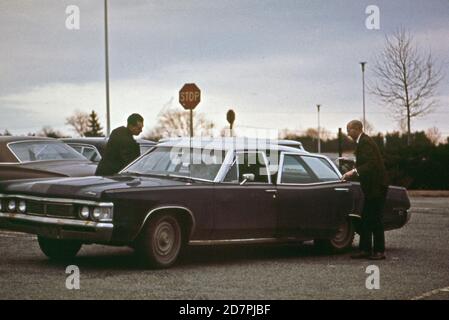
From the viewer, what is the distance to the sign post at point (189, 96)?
83.5 ft

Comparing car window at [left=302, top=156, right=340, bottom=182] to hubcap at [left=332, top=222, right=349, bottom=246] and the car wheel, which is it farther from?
the car wheel

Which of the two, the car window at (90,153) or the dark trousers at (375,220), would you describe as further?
the car window at (90,153)

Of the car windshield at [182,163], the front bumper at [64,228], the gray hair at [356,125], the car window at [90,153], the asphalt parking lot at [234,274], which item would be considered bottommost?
the asphalt parking lot at [234,274]

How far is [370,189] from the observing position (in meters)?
11.6

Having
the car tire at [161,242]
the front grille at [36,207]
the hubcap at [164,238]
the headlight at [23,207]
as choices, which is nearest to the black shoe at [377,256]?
the car tire at [161,242]

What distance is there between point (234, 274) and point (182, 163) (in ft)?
5.96

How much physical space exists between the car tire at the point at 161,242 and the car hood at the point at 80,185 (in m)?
0.42

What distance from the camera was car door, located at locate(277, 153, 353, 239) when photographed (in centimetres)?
1153

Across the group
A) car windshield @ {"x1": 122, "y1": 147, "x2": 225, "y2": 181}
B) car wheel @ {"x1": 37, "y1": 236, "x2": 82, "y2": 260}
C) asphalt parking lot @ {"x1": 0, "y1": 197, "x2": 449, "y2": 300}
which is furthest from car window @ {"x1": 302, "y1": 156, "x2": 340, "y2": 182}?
car wheel @ {"x1": 37, "y1": 236, "x2": 82, "y2": 260}

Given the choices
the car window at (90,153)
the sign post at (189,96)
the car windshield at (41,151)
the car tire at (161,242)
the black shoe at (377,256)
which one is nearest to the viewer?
the car tire at (161,242)

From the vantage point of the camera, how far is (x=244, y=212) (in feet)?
36.0

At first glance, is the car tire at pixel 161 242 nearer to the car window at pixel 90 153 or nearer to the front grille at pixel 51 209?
the front grille at pixel 51 209

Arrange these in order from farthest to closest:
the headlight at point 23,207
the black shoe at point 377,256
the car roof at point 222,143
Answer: the black shoe at point 377,256 < the car roof at point 222,143 < the headlight at point 23,207
